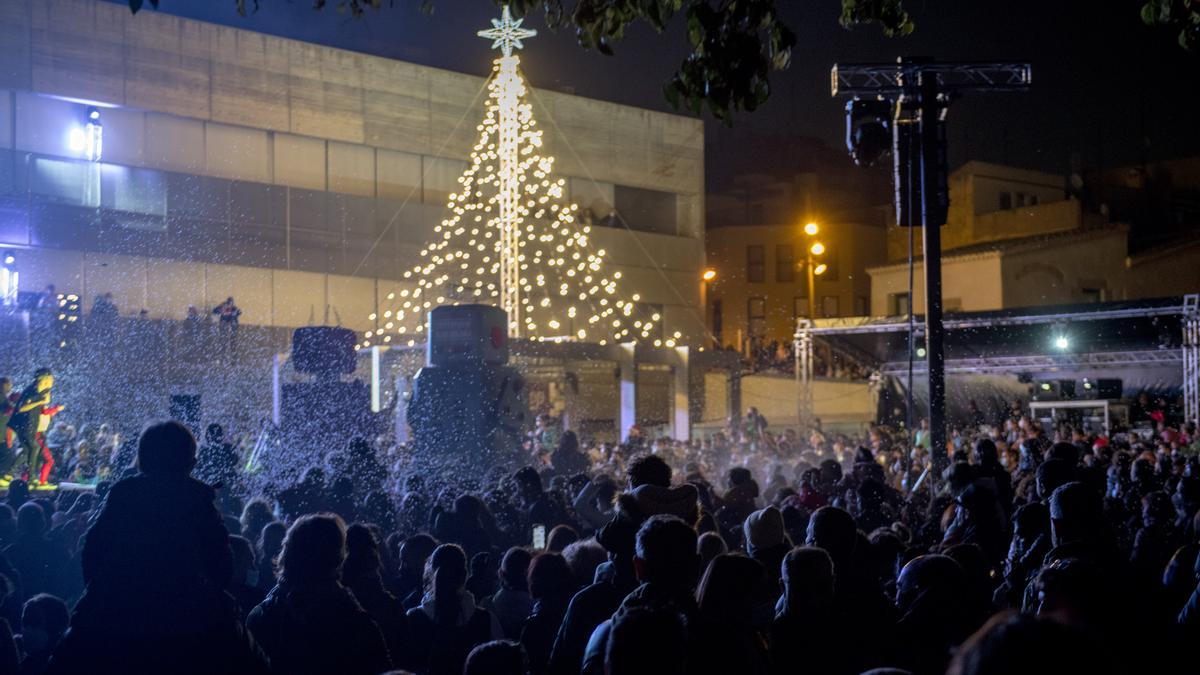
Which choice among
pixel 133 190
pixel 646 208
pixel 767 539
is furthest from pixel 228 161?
pixel 767 539

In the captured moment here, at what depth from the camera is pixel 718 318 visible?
185 ft

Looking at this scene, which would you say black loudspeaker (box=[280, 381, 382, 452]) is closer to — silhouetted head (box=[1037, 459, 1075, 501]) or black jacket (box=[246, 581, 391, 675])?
silhouetted head (box=[1037, 459, 1075, 501])

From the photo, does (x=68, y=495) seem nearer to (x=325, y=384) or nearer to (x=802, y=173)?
(x=325, y=384)

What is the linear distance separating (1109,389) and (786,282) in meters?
31.4

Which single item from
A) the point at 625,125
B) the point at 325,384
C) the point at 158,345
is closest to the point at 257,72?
the point at 158,345

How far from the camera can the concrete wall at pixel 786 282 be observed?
54.4 metres

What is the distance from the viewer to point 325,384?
52.4 ft

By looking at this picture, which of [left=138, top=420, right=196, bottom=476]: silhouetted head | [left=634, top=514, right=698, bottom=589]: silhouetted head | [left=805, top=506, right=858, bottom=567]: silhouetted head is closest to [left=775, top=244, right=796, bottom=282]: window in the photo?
[left=805, top=506, right=858, bottom=567]: silhouetted head

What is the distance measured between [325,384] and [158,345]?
13.0 m

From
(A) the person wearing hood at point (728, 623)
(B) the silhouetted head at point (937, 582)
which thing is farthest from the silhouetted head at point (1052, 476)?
(A) the person wearing hood at point (728, 623)

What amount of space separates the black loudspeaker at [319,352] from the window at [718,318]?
4037 centimetres

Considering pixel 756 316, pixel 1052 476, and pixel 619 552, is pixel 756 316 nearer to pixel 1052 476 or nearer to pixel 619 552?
pixel 1052 476

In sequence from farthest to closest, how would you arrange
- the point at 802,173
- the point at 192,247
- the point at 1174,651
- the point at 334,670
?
1. the point at 802,173
2. the point at 192,247
3. the point at 334,670
4. the point at 1174,651

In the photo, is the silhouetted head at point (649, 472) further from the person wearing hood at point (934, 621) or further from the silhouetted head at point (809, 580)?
the person wearing hood at point (934, 621)
